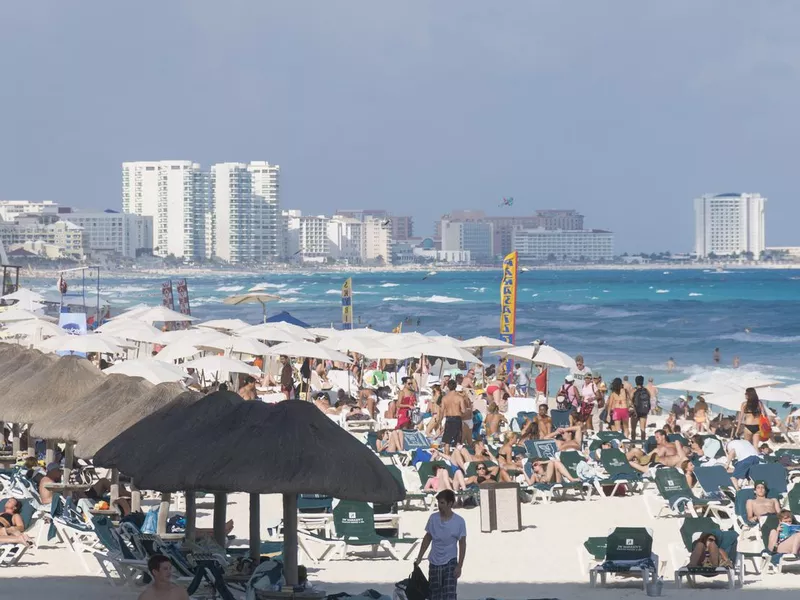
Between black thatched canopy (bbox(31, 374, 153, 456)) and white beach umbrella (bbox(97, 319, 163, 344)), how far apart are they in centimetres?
1068

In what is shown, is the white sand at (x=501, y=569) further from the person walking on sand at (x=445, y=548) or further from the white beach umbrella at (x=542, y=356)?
the white beach umbrella at (x=542, y=356)

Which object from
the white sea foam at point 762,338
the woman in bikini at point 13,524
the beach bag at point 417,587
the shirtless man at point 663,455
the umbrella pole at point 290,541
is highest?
the umbrella pole at point 290,541

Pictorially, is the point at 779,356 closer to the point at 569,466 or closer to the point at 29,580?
the point at 569,466

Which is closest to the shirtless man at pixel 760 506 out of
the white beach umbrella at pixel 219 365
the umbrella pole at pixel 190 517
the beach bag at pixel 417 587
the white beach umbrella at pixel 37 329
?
the beach bag at pixel 417 587

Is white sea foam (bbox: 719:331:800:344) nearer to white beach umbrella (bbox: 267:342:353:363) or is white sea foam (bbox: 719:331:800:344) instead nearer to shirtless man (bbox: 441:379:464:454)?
white beach umbrella (bbox: 267:342:353:363)

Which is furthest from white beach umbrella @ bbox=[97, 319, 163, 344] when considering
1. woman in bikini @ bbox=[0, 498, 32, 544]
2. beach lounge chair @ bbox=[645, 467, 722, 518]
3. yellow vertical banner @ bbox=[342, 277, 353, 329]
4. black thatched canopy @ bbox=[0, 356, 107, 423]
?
woman in bikini @ bbox=[0, 498, 32, 544]

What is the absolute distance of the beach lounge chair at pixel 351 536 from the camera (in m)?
9.74

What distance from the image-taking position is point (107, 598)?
811 cm

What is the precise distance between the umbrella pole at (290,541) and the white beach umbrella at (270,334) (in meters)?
13.9

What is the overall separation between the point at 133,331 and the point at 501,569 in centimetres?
1392

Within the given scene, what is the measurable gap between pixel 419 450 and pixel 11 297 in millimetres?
18418

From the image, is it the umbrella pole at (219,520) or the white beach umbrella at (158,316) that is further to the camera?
the white beach umbrella at (158,316)

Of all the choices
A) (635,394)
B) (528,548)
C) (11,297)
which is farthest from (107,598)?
(11,297)

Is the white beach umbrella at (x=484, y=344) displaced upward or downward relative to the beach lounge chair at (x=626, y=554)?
upward
